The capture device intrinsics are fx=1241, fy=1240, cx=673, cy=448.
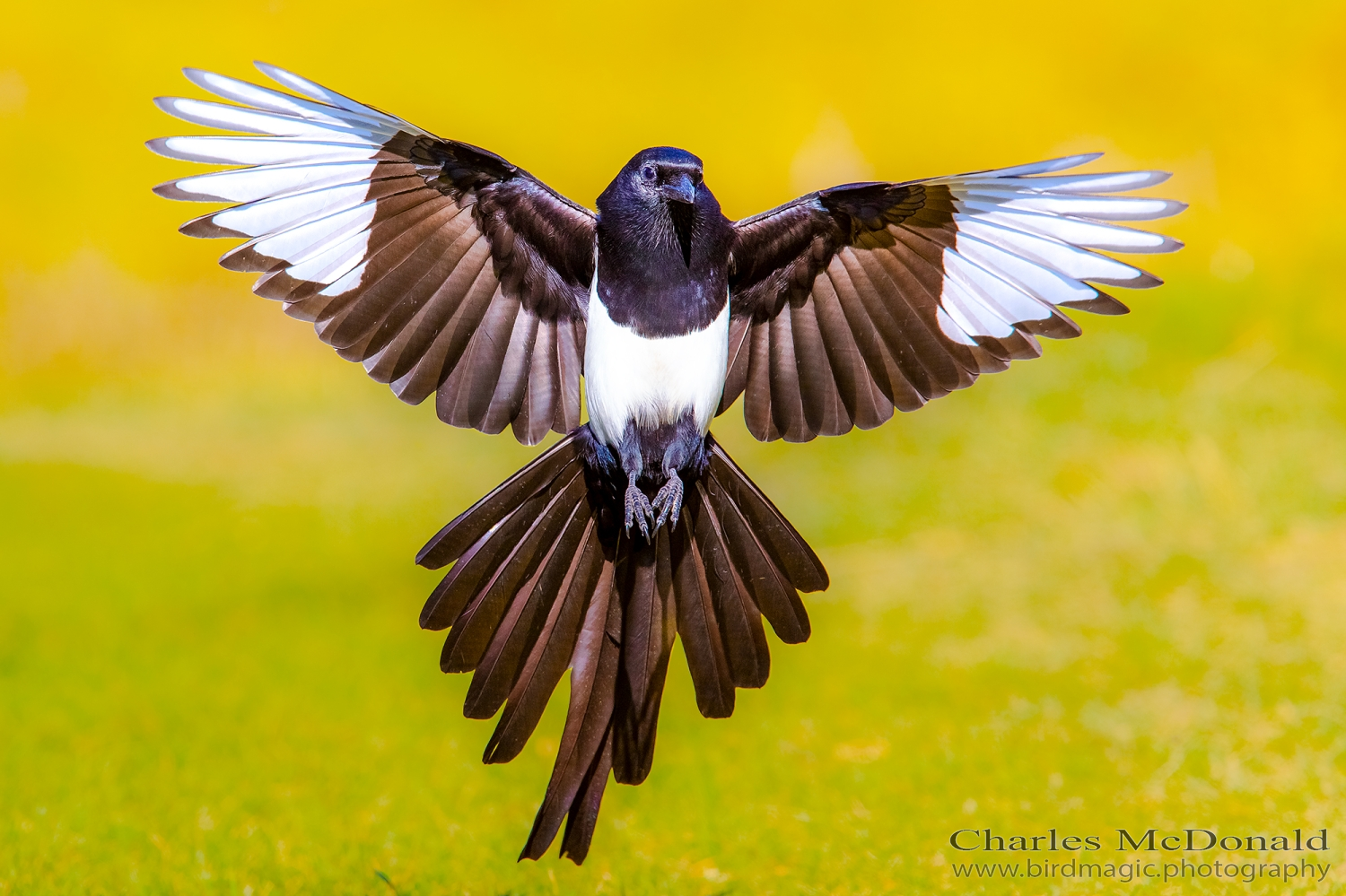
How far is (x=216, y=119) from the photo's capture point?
2.98 meters

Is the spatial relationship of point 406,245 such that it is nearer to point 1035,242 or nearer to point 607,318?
point 607,318

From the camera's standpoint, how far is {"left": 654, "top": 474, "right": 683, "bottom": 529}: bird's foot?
3.25 metres

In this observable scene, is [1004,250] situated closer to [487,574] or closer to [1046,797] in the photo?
[487,574]

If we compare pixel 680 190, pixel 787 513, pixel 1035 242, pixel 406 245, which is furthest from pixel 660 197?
pixel 787 513

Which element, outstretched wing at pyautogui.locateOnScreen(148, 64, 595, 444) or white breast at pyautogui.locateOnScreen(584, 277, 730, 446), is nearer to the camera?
outstretched wing at pyautogui.locateOnScreen(148, 64, 595, 444)

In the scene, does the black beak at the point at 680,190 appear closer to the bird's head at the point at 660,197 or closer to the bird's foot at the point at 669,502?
the bird's head at the point at 660,197

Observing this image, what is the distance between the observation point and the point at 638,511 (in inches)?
128

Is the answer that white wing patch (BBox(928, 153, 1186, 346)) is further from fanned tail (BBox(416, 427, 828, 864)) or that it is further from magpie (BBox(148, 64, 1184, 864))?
fanned tail (BBox(416, 427, 828, 864))

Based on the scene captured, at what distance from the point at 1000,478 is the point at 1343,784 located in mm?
4345

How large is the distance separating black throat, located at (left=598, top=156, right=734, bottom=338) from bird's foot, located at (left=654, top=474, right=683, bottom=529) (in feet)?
1.33

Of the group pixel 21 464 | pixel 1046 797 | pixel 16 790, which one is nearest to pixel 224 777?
pixel 16 790

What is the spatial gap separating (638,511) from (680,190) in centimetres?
84

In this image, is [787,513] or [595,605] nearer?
[595,605]

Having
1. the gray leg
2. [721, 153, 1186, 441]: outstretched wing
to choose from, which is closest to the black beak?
[721, 153, 1186, 441]: outstretched wing
